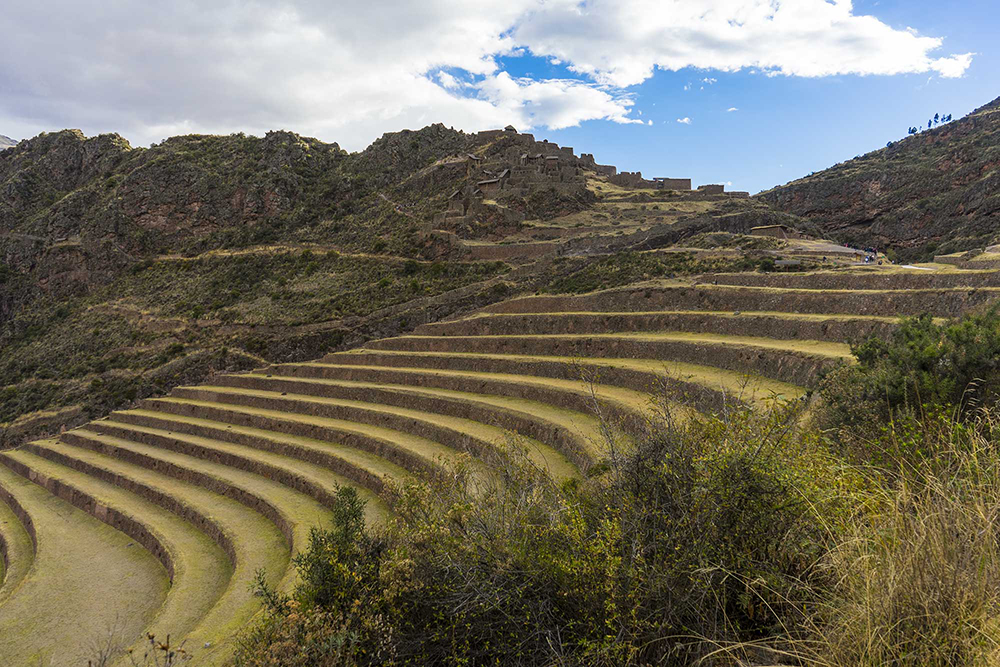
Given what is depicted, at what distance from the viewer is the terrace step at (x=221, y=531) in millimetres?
8727

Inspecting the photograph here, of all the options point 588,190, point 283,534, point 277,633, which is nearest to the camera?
point 277,633

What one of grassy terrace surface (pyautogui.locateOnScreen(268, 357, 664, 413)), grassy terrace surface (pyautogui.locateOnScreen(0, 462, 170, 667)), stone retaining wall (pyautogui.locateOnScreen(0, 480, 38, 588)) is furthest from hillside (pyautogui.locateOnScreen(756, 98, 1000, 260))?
stone retaining wall (pyautogui.locateOnScreen(0, 480, 38, 588))

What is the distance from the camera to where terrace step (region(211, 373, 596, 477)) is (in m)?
12.5

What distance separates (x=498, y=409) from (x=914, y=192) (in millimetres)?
64104

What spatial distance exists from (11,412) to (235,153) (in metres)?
41.6

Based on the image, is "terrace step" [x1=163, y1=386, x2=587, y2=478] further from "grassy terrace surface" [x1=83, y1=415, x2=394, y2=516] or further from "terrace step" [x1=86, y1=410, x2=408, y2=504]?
"grassy terrace surface" [x1=83, y1=415, x2=394, y2=516]

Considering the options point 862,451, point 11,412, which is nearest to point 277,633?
point 862,451

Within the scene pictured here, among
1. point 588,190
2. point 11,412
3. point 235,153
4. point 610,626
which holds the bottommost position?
point 11,412

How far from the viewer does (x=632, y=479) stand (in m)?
5.78

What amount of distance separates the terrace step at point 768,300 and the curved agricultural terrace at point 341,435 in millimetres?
55

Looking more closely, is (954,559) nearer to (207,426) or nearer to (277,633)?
(277,633)

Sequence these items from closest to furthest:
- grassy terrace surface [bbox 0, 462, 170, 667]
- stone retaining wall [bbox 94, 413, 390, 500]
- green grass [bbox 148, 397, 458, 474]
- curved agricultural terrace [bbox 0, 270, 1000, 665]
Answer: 1. grassy terrace surface [bbox 0, 462, 170, 667]
2. curved agricultural terrace [bbox 0, 270, 1000, 665]
3. stone retaining wall [bbox 94, 413, 390, 500]
4. green grass [bbox 148, 397, 458, 474]

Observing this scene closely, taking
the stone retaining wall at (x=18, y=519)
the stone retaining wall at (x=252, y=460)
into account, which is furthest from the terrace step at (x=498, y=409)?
the stone retaining wall at (x=18, y=519)

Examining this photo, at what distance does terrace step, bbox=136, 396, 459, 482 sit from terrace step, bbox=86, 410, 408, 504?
0.21 metres
